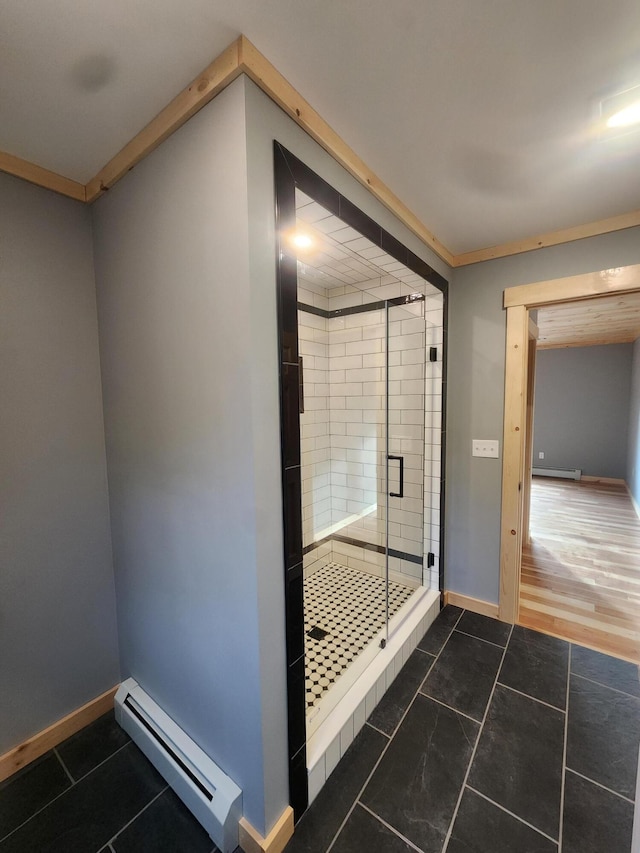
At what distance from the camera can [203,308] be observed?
3.56 ft

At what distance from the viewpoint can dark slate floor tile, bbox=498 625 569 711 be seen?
1.69 meters

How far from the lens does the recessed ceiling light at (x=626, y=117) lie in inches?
44.1

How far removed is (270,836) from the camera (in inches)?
41.5

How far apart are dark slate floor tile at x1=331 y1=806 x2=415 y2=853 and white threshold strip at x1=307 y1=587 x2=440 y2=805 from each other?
157 mm

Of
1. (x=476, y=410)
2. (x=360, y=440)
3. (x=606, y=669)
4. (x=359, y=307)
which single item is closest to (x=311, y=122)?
(x=359, y=307)

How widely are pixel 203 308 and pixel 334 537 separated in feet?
7.92

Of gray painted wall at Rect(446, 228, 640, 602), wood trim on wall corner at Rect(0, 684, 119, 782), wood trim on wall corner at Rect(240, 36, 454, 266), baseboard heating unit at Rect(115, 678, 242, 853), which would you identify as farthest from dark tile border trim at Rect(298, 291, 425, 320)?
wood trim on wall corner at Rect(0, 684, 119, 782)

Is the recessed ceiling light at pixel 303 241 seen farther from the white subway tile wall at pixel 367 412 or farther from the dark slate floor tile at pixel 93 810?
the dark slate floor tile at pixel 93 810

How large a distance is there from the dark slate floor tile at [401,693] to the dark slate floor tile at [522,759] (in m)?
0.33

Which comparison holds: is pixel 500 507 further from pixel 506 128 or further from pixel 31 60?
pixel 31 60

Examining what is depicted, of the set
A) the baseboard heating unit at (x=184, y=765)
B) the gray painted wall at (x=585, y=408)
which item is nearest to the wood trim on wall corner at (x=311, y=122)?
the baseboard heating unit at (x=184, y=765)

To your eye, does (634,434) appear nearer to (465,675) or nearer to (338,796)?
(465,675)

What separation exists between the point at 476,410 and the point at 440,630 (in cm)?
148

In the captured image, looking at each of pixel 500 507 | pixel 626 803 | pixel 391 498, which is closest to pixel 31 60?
pixel 391 498
